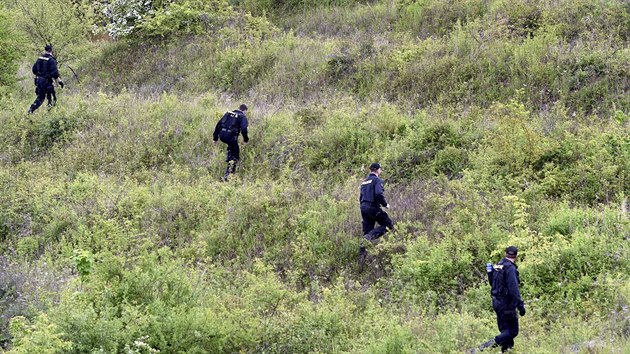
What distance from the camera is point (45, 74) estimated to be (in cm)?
1812

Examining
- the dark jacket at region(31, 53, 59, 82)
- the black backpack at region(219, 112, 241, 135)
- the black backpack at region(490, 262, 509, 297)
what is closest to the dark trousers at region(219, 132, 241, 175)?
the black backpack at region(219, 112, 241, 135)

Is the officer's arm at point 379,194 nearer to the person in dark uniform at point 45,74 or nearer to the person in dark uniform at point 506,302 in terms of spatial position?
the person in dark uniform at point 506,302

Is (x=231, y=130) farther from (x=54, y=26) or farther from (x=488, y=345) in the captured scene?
(x=54, y=26)

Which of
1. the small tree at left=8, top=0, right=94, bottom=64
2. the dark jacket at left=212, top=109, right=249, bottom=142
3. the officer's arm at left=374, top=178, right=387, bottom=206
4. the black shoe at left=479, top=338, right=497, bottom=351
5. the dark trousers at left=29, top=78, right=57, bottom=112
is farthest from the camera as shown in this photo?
the small tree at left=8, top=0, right=94, bottom=64

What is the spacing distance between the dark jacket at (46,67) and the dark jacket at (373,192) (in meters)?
10.5

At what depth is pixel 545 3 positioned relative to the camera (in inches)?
712

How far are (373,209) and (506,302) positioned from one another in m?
3.89

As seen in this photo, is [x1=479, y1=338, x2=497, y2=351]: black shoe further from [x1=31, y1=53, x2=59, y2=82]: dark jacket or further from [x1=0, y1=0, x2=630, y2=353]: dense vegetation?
[x1=31, y1=53, x2=59, y2=82]: dark jacket

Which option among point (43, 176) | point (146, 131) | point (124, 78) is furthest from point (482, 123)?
point (124, 78)

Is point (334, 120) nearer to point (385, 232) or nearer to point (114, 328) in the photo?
point (385, 232)

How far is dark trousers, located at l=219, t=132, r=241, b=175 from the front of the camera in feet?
49.0

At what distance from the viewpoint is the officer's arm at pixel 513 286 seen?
7582 millimetres

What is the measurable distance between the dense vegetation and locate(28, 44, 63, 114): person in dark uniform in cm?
47

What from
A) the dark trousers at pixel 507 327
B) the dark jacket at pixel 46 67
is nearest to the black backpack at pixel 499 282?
the dark trousers at pixel 507 327
